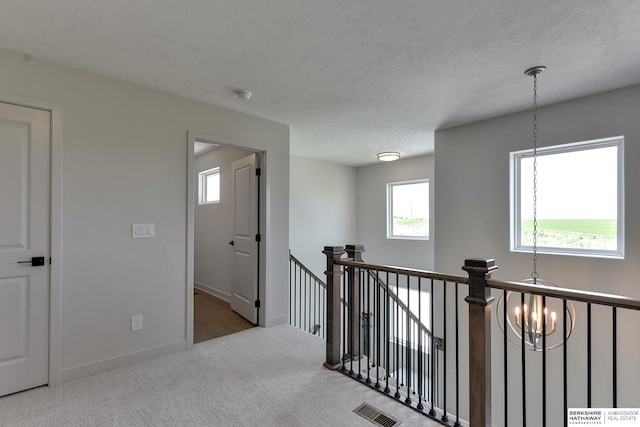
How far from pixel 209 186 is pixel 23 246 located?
3434mm

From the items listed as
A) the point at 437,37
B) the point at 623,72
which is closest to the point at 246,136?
the point at 437,37

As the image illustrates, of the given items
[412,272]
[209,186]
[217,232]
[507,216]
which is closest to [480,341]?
[412,272]

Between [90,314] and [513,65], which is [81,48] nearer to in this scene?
[90,314]

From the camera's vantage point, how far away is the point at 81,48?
2.15 meters

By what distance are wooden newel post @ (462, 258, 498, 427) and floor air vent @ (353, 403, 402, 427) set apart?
1.49 ft

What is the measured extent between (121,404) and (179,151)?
202 cm

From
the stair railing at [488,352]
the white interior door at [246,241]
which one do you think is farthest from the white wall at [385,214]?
the white interior door at [246,241]

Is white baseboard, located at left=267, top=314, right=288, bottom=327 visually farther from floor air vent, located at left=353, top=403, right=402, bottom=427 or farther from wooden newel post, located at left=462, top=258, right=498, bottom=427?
wooden newel post, located at left=462, top=258, right=498, bottom=427

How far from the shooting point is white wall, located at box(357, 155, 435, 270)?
5605 mm

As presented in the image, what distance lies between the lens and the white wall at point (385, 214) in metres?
5.61

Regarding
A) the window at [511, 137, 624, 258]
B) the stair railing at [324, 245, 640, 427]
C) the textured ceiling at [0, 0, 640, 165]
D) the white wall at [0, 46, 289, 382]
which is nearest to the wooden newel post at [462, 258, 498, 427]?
the stair railing at [324, 245, 640, 427]

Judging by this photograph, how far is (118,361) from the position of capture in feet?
8.56

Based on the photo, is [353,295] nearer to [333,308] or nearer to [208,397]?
[333,308]

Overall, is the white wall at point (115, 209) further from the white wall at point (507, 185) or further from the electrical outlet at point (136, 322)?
the white wall at point (507, 185)
